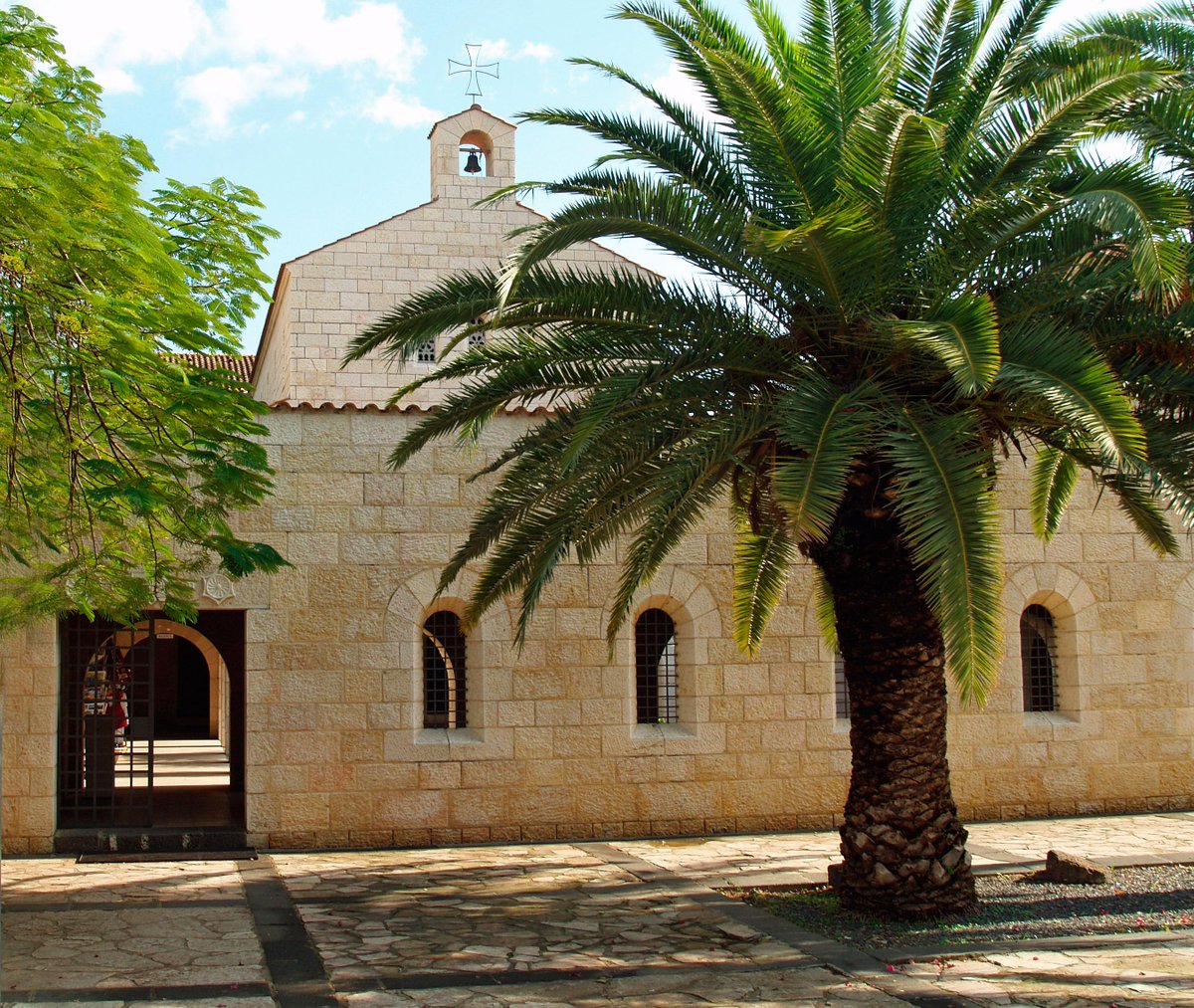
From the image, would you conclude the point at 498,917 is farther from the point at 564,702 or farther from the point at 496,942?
the point at 564,702

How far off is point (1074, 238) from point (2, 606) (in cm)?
664

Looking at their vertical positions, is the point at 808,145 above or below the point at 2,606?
above

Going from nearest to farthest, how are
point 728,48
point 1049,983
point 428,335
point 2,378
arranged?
point 1049,983
point 2,378
point 728,48
point 428,335

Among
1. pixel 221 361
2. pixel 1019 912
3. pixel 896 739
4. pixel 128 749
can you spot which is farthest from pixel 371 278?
pixel 1019 912

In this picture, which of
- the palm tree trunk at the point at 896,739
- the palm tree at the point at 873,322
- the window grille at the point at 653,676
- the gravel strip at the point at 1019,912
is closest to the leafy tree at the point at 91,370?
the palm tree at the point at 873,322

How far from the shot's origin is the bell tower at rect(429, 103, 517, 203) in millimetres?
21344

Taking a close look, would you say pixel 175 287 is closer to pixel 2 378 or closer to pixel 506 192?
pixel 2 378

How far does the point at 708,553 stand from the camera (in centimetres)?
1172

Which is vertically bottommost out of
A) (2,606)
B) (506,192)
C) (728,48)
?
(2,606)

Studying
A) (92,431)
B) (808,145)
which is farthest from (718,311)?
(92,431)

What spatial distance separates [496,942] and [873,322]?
425 cm

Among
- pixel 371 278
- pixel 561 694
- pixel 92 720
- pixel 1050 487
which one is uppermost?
pixel 371 278

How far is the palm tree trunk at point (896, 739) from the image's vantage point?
311 inches

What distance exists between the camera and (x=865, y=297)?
7312mm
